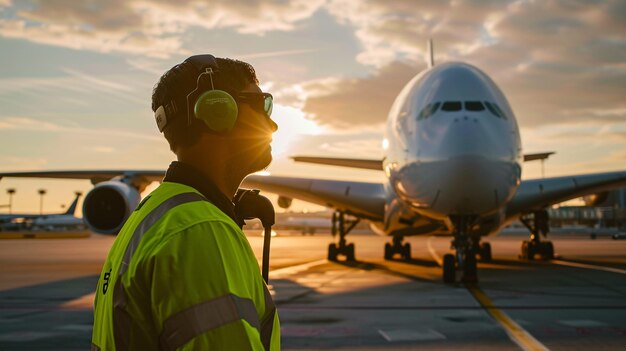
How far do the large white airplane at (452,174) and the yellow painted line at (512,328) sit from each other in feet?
7.50

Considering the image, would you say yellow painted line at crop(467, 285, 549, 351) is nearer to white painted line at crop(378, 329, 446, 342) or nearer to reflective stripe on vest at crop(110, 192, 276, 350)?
white painted line at crop(378, 329, 446, 342)

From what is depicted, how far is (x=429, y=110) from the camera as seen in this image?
1204 cm

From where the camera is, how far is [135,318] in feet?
4.43

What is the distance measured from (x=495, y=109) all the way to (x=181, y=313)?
11.4m

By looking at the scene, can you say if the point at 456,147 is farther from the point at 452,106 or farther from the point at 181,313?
the point at 181,313

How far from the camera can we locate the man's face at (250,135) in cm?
172

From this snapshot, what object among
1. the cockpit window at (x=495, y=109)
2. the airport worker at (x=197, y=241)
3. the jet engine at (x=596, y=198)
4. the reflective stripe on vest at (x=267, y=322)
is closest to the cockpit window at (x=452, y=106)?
the cockpit window at (x=495, y=109)

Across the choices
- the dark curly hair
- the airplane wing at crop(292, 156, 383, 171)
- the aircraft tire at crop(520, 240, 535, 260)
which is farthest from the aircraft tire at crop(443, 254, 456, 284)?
the dark curly hair

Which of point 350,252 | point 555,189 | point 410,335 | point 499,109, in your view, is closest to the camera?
point 410,335

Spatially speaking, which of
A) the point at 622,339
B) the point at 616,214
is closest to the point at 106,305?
the point at 622,339

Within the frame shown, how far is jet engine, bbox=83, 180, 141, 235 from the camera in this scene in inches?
518

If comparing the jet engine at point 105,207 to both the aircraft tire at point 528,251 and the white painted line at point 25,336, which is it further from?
the aircraft tire at point 528,251

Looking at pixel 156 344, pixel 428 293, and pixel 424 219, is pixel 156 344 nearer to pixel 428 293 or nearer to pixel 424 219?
pixel 428 293

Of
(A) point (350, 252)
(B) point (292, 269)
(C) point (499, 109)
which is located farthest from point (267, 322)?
(A) point (350, 252)
